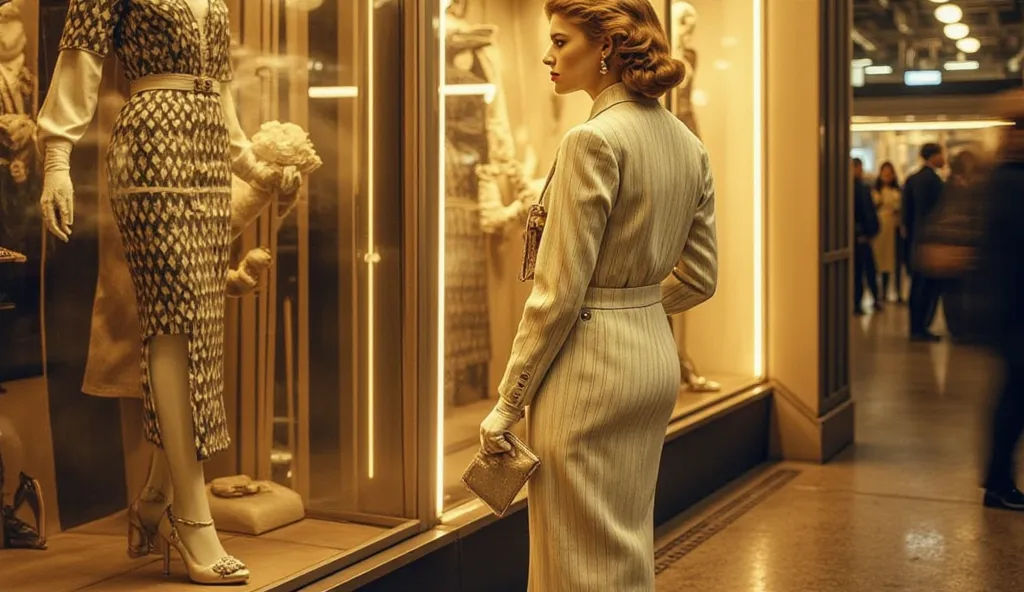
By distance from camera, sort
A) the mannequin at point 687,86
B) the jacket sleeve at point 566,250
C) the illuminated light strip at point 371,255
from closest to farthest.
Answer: the jacket sleeve at point 566,250 < the illuminated light strip at point 371,255 < the mannequin at point 687,86

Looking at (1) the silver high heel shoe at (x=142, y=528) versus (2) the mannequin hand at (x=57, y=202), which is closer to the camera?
(2) the mannequin hand at (x=57, y=202)

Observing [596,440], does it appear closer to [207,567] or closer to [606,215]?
[606,215]

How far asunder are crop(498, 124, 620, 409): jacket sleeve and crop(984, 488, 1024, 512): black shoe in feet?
12.7

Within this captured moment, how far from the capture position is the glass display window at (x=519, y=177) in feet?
16.8

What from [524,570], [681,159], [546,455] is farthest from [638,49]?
[524,570]

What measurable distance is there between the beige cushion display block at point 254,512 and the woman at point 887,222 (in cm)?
1461

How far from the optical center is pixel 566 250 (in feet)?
8.70

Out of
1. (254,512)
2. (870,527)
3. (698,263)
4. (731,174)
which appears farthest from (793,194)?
(698,263)

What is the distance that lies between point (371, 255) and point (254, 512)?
32.3 inches

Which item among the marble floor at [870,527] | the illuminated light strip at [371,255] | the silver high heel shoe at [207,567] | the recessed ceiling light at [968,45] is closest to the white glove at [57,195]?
the silver high heel shoe at [207,567]

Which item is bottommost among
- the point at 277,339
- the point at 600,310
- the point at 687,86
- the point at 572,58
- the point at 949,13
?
the point at 277,339

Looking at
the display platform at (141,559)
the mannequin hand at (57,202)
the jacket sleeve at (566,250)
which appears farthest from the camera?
the display platform at (141,559)

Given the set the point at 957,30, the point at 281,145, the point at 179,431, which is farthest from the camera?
the point at 957,30

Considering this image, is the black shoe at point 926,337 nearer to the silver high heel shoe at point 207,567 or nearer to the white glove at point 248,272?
the white glove at point 248,272
